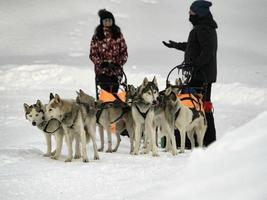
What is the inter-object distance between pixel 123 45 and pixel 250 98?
29.8 feet

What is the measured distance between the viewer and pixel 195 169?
3.30 metres

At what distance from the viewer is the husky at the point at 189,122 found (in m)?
7.47

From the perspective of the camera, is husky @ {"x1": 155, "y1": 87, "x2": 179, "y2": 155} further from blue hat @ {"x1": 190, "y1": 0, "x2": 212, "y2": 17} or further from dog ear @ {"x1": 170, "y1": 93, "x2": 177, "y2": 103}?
blue hat @ {"x1": 190, "y1": 0, "x2": 212, "y2": 17}

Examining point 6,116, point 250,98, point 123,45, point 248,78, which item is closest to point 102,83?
point 123,45

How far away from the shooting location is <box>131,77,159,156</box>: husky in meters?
7.14

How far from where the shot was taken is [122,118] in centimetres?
793

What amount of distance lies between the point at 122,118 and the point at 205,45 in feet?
4.99

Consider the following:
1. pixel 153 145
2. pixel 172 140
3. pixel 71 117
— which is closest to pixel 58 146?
pixel 71 117

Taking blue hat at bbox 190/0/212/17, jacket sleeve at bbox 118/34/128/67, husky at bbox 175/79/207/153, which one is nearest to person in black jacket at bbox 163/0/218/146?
blue hat at bbox 190/0/212/17

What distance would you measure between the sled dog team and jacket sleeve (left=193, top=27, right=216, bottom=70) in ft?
1.60

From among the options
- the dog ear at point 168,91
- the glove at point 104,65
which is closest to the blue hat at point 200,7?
the dog ear at point 168,91

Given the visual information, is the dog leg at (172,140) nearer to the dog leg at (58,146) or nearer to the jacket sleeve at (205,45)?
the jacket sleeve at (205,45)

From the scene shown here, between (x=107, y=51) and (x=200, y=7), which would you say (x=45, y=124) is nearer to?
(x=107, y=51)

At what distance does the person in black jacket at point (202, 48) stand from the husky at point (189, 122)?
0.33 m
